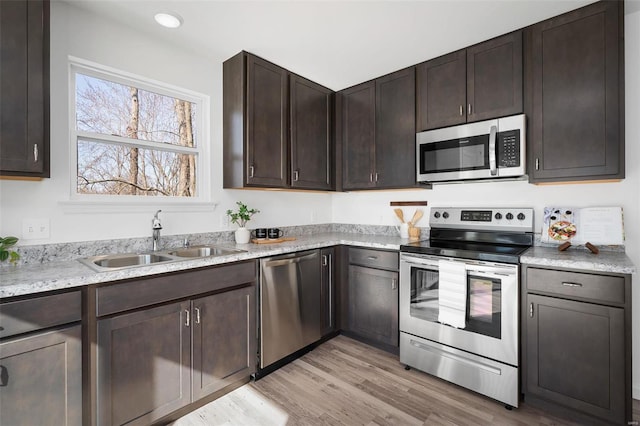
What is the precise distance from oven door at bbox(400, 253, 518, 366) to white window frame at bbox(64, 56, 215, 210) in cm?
180

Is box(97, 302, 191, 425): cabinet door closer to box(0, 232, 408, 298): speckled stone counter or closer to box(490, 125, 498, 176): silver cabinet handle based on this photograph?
box(0, 232, 408, 298): speckled stone counter

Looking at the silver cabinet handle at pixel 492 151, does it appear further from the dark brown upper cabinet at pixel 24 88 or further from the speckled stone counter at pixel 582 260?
the dark brown upper cabinet at pixel 24 88

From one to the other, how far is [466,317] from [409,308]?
1.43 ft

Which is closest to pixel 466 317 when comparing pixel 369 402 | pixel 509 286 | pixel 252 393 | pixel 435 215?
pixel 509 286

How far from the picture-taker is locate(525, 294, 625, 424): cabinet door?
1.70 meters

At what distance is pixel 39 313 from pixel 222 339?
0.99 metres

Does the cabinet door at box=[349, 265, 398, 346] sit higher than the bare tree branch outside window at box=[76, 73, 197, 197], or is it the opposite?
the bare tree branch outside window at box=[76, 73, 197, 197]

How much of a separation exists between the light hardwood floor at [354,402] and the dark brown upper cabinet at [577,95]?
5.24 feet

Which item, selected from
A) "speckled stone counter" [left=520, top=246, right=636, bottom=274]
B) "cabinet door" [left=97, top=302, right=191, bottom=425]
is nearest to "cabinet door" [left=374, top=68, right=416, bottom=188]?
"speckled stone counter" [left=520, top=246, right=636, bottom=274]

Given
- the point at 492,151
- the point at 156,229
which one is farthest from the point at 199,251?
the point at 492,151

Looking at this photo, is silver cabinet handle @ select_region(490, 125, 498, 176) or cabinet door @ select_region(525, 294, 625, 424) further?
silver cabinet handle @ select_region(490, 125, 498, 176)

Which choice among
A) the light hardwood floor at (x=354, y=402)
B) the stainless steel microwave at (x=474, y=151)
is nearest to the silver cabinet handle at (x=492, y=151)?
the stainless steel microwave at (x=474, y=151)

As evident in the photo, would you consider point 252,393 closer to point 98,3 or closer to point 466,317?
point 466,317

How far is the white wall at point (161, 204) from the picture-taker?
73.2 inches
